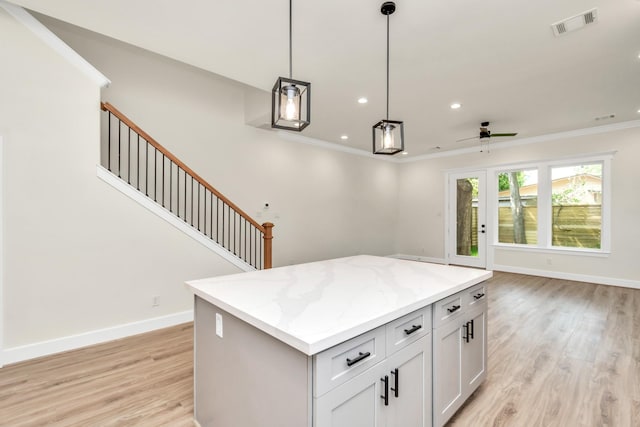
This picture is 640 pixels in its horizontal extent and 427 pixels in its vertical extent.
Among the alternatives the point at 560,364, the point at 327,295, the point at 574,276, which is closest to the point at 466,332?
the point at 327,295

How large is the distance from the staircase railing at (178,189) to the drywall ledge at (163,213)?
1.22ft

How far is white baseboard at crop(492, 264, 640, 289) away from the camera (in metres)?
5.25

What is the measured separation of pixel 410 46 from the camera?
2883mm

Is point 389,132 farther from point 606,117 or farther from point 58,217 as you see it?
point 606,117

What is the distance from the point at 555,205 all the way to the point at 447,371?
6.14 m

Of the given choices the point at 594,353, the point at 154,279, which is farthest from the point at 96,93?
the point at 594,353

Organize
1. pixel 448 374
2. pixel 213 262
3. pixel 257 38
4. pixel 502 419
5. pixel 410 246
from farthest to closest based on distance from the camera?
pixel 410 246
pixel 213 262
pixel 257 38
pixel 502 419
pixel 448 374

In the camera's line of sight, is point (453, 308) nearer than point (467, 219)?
Yes

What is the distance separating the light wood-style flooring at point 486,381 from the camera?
194 centimetres

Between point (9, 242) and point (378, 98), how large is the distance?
4.32 m

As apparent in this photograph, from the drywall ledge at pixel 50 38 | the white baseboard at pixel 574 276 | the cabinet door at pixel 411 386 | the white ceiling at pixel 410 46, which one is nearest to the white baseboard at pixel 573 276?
the white baseboard at pixel 574 276

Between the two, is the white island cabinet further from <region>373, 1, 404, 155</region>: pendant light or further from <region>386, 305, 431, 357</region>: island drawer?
<region>373, 1, 404, 155</region>: pendant light

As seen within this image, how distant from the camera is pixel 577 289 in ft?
17.0

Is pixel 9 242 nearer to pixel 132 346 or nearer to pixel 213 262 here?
pixel 132 346
